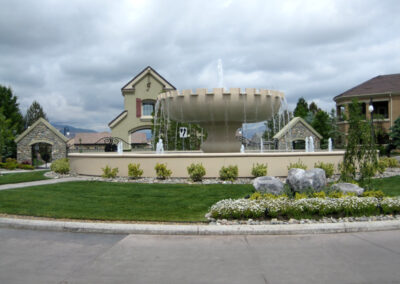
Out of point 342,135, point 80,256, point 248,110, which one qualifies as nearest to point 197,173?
point 248,110

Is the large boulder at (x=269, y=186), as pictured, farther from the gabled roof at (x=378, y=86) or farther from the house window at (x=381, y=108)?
the house window at (x=381, y=108)

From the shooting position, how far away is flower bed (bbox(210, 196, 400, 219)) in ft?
22.5

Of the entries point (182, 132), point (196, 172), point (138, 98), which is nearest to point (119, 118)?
point (138, 98)

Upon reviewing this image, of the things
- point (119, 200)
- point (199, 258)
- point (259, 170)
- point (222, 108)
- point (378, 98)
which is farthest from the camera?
point (378, 98)

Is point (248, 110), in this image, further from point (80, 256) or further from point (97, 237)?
point (80, 256)

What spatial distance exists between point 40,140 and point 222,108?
2281 centimetres

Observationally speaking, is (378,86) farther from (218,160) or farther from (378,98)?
(218,160)

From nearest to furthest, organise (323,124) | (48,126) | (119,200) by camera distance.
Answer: (119,200) → (48,126) → (323,124)

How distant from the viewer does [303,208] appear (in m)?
6.97

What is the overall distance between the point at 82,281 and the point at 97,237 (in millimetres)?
1960

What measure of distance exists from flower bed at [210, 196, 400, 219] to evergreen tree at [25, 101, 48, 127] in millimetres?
67210

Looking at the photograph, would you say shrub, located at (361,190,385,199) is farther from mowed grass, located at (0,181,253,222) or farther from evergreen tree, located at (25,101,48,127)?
evergreen tree, located at (25,101,48,127)

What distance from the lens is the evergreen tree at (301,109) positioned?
49250 millimetres

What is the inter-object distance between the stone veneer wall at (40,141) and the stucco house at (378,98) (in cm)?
2756
